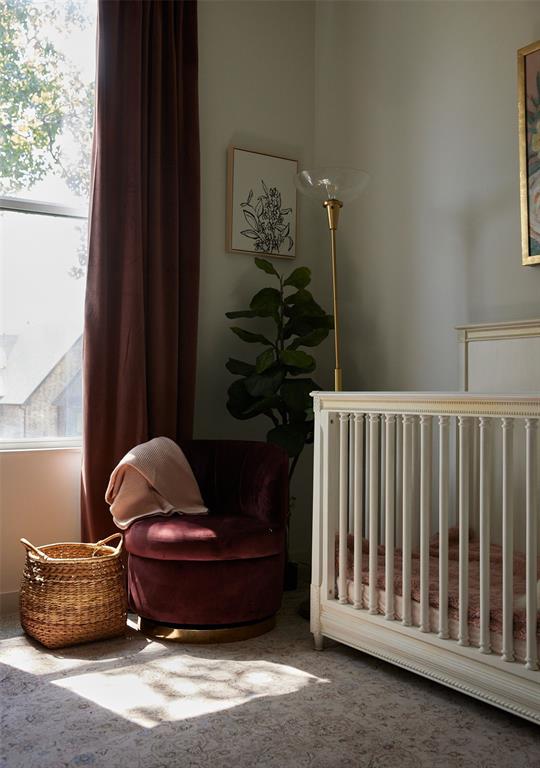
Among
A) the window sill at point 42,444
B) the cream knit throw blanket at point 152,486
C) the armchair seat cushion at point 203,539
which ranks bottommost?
the armchair seat cushion at point 203,539

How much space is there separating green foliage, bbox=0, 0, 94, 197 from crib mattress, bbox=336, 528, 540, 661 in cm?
201

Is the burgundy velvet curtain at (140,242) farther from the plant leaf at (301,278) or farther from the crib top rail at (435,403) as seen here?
the crib top rail at (435,403)

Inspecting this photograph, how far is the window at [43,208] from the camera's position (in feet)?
10.1

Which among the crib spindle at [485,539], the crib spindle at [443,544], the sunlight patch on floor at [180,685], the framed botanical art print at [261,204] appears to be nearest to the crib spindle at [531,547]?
the crib spindle at [485,539]

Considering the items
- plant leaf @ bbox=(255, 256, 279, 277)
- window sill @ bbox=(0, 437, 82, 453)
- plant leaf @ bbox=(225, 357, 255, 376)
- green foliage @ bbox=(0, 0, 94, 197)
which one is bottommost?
window sill @ bbox=(0, 437, 82, 453)

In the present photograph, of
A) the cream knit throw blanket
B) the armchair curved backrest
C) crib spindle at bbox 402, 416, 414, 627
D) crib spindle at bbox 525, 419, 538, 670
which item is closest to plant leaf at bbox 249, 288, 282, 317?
the armchair curved backrest

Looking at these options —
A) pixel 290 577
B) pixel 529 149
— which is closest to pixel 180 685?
pixel 290 577

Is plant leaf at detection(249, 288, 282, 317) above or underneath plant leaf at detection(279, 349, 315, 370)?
above

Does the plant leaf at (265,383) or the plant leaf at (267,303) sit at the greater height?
the plant leaf at (267,303)

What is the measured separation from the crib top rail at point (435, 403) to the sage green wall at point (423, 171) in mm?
804

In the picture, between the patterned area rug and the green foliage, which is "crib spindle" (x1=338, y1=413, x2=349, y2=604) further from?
the green foliage

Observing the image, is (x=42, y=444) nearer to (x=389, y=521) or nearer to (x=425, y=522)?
(x=389, y=521)

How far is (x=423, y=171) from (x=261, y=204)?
0.84 meters

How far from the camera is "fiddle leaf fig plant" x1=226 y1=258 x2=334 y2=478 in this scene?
3.15 meters
